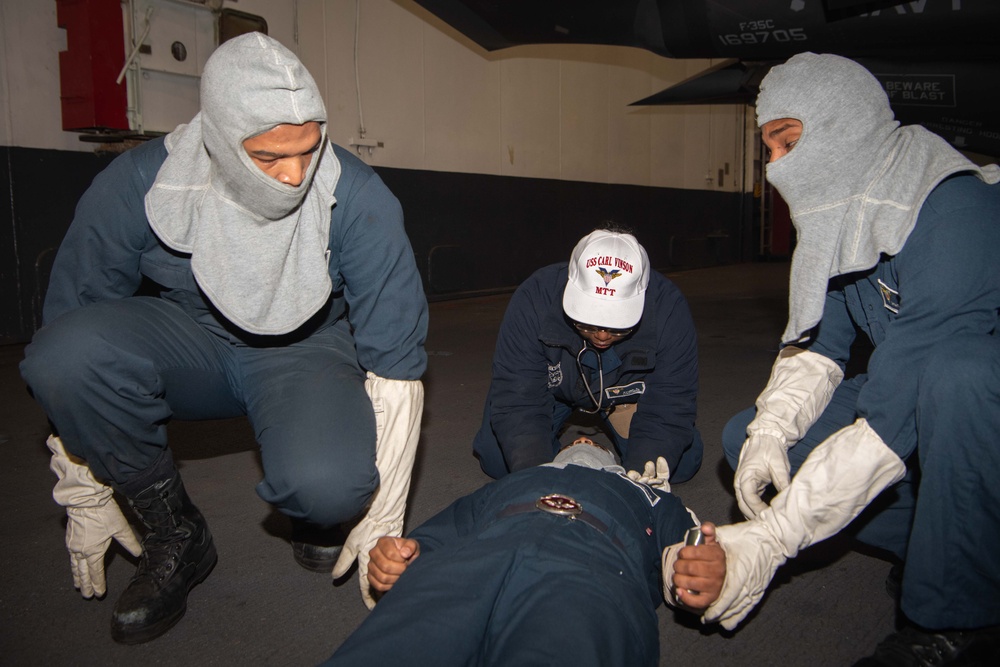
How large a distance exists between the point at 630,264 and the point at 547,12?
3072mm

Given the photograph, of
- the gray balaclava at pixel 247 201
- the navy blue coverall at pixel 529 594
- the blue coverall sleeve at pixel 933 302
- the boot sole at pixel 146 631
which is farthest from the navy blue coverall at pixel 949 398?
the boot sole at pixel 146 631

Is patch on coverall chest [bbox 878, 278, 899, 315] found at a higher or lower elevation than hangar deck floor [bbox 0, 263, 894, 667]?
higher

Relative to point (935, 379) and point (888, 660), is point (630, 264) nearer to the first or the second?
point (935, 379)

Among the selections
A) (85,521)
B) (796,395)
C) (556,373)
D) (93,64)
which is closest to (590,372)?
(556,373)

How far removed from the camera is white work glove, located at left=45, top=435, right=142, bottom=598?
1645 mm

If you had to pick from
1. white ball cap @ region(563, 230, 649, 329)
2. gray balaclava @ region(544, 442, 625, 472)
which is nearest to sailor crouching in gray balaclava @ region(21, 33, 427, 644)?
gray balaclava @ region(544, 442, 625, 472)

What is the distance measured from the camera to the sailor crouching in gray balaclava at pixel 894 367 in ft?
4.33

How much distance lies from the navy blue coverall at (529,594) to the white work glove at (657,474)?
346 mm

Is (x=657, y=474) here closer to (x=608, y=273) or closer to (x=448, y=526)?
(x=608, y=273)

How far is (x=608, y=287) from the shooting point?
1.99 m

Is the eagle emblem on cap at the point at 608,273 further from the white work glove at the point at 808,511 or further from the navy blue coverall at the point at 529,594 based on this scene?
the white work glove at the point at 808,511

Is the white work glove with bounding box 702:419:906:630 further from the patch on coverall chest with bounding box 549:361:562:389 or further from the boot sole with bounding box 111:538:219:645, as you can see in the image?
the boot sole with bounding box 111:538:219:645

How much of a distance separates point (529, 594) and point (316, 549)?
2.60 feet

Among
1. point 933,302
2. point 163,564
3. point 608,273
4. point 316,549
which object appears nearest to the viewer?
point 933,302
